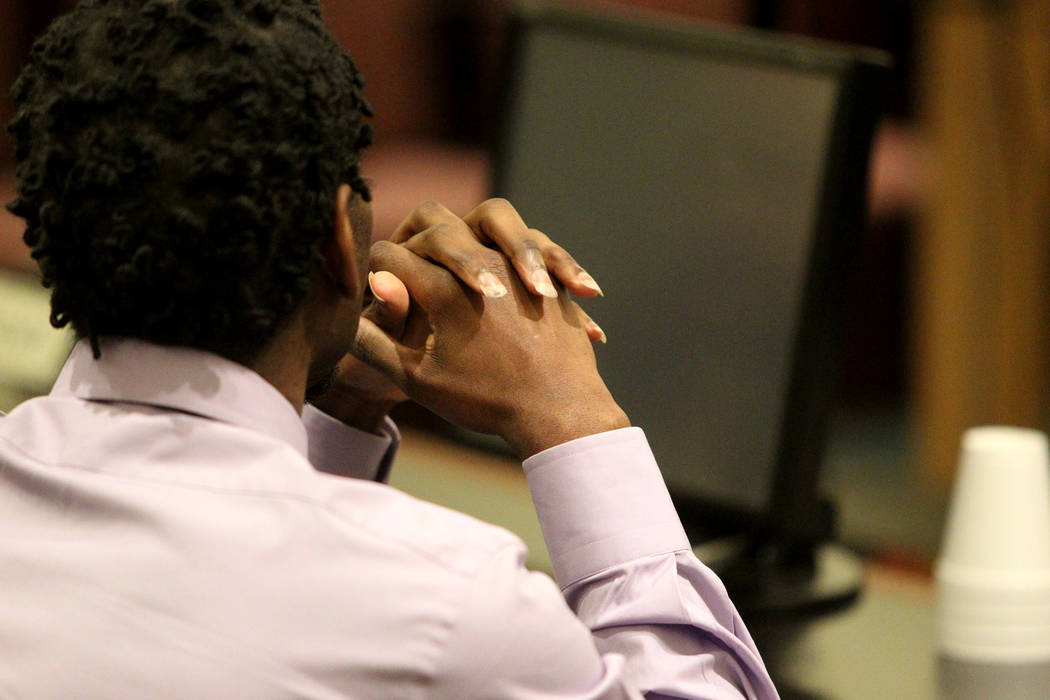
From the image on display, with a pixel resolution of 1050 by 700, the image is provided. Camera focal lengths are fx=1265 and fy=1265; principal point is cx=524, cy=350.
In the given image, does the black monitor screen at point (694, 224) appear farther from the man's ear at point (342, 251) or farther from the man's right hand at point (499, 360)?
the man's ear at point (342, 251)

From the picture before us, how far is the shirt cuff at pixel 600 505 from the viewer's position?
70 centimetres

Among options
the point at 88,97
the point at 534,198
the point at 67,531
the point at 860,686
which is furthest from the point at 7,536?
the point at 534,198

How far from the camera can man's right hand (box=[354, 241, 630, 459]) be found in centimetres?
76

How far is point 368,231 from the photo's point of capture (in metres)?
0.67

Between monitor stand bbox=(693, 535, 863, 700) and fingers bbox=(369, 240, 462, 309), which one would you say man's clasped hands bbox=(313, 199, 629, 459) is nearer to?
fingers bbox=(369, 240, 462, 309)

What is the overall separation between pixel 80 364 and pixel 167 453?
0.09m

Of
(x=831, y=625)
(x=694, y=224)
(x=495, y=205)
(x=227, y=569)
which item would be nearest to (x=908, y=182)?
(x=694, y=224)

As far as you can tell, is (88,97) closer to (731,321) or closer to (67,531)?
(67,531)

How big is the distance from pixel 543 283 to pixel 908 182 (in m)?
2.34

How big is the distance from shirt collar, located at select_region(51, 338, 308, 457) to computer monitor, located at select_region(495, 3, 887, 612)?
539mm

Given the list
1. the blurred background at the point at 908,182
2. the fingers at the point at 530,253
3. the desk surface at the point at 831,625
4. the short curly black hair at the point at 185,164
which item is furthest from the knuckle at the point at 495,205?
the blurred background at the point at 908,182

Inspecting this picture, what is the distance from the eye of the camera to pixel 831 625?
1.01 meters

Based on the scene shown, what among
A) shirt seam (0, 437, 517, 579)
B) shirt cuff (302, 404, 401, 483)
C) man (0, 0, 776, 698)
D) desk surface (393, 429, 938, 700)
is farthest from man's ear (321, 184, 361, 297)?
desk surface (393, 429, 938, 700)

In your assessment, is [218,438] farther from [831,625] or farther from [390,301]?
[831,625]
